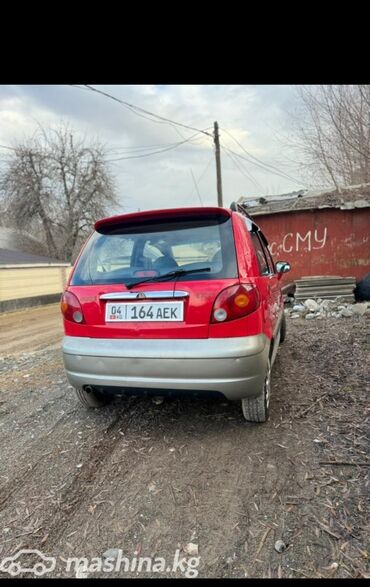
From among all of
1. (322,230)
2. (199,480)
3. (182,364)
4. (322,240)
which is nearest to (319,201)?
(322,230)

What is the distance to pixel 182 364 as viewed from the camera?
2230mm

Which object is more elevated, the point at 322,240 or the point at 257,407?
the point at 322,240

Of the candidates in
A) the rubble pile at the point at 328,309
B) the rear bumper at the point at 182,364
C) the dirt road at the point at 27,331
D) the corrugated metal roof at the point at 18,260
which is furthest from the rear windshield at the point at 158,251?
the corrugated metal roof at the point at 18,260

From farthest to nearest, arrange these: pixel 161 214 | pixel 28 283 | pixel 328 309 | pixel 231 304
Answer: pixel 28 283
pixel 328 309
pixel 161 214
pixel 231 304

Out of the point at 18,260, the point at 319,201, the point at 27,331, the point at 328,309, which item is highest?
the point at 319,201

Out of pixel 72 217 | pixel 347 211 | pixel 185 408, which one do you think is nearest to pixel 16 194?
pixel 72 217

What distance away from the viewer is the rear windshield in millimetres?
2359

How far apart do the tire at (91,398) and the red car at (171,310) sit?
21cm

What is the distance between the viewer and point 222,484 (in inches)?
80.5

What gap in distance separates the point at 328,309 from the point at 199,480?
6.25 meters

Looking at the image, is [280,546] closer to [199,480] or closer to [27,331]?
[199,480]

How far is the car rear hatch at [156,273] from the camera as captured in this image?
2.27m

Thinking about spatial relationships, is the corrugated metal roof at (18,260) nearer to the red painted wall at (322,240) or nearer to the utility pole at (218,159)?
the utility pole at (218,159)
